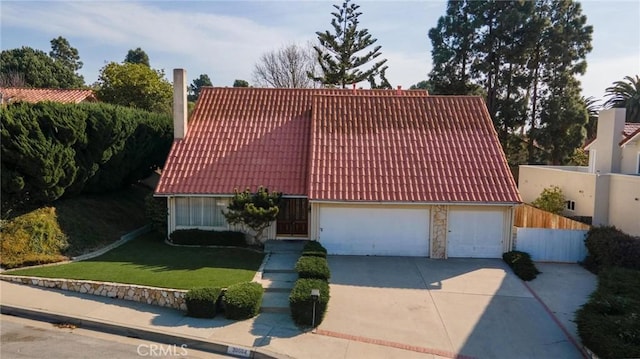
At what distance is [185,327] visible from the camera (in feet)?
35.7

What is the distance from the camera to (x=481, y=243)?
16578 millimetres

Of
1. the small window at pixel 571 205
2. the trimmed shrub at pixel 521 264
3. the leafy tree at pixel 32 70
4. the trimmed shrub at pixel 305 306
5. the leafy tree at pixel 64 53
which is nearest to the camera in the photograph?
the trimmed shrub at pixel 305 306

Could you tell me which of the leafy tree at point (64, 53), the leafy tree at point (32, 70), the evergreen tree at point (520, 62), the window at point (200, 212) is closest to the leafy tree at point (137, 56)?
the leafy tree at point (64, 53)

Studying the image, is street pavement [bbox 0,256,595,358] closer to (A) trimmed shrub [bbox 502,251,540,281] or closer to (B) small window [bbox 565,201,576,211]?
(A) trimmed shrub [bbox 502,251,540,281]

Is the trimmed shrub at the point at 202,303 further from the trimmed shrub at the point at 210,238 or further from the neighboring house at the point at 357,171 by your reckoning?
the neighboring house at the point at 357,171

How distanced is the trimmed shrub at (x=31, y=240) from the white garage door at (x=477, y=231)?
1434cm

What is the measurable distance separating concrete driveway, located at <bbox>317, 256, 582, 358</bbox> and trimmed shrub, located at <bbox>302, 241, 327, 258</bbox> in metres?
0.74

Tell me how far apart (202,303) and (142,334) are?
5.22ft

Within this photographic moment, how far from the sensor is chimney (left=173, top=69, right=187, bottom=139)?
19.1 m

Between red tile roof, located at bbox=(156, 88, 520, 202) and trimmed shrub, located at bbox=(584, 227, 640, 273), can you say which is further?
red tile roof, located at bbox=(156, 88, 520, 202)

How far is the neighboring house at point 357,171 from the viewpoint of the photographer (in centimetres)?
1658

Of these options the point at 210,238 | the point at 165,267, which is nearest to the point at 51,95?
the point at 210,238

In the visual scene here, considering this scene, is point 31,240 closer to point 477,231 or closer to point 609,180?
point 477,231

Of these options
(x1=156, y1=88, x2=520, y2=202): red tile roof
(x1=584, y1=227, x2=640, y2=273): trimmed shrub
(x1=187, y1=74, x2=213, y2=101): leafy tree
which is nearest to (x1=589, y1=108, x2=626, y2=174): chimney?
(x1=156, y1=88, x2=520, y2=202): red tile roof
